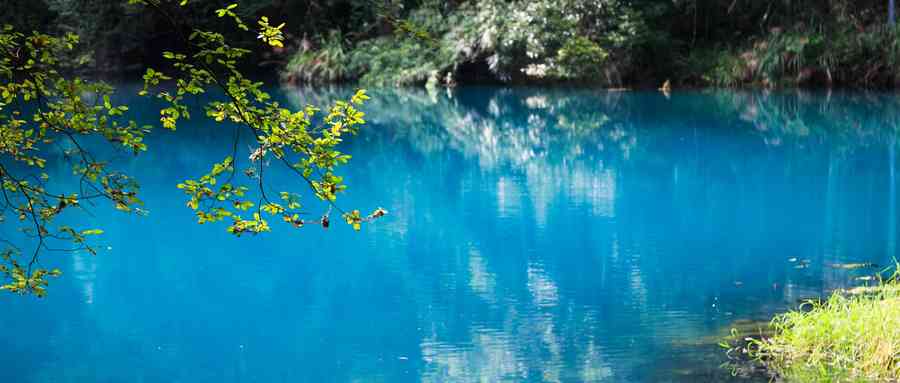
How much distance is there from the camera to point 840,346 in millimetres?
4859

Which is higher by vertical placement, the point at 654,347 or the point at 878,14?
the point at 878,14

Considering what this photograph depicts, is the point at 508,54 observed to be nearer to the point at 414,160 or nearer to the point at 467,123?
the point at 467,123

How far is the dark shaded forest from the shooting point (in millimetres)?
20766

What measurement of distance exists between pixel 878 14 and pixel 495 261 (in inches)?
650

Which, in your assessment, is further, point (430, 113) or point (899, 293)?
point (430, 113)

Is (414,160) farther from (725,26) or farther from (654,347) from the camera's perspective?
(725,26)

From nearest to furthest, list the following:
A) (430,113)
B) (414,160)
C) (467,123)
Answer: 1. (414,160)
2. (467,123)
3. (430,113)

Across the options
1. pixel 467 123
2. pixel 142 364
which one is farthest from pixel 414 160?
pixel 142 364

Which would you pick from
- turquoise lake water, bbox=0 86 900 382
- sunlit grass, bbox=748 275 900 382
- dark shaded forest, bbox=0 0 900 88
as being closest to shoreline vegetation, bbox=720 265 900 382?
sunlit grass, bbox=748 275 900 382

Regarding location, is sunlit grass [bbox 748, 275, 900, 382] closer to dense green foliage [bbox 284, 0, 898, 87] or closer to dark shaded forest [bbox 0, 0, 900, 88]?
dark shaded forest [bbox 0, 0, 900, 88]

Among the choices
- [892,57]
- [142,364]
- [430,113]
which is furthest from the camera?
[892,57]

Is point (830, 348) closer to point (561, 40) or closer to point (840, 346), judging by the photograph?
point (840, 346)

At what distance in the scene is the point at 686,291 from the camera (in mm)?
6488

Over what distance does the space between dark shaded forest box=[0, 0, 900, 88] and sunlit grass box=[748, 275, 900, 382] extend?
13.9 metres
